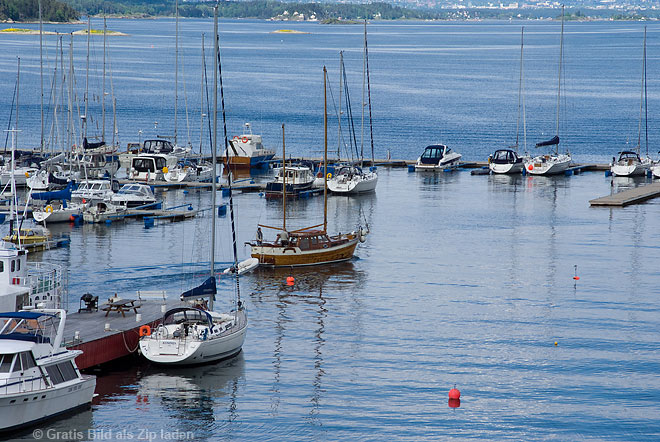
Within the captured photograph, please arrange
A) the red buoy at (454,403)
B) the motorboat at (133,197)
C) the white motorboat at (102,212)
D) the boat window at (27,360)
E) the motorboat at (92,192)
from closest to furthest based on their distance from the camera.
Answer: the boat window at (27,360) → the red buoy at (454,403) → the white motorboat at (102,212) → the motorboat at (92,192) → the motorboat at (133,197)

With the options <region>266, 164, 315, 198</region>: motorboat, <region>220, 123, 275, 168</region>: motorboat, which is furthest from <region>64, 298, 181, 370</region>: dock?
<region>220, 123, 275, 168</region>: motorboat

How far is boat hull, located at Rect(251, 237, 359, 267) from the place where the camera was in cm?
5219

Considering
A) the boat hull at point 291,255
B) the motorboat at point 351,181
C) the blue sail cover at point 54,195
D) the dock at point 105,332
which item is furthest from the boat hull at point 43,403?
the motorboat at point 351,181

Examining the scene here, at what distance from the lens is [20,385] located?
2819cm

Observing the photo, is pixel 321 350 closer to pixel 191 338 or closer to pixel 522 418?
pixel 191 338

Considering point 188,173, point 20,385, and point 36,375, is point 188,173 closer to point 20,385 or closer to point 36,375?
point 36,375

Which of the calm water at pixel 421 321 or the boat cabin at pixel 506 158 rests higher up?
the boat cabin at pixel 506 158

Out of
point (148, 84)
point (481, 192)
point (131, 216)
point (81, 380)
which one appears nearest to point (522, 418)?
point (81, 380)

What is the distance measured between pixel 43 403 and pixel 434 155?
227 feet

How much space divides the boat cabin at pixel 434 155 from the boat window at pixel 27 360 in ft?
220

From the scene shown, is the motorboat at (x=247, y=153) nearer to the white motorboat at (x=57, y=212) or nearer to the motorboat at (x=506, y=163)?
the motorboat at (x=506, y=163)

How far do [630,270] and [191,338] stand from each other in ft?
92.1

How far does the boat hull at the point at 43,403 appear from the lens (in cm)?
2803

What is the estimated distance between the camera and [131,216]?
2635 inches
